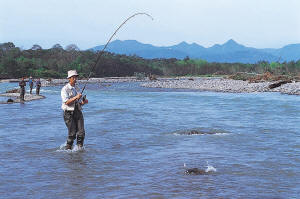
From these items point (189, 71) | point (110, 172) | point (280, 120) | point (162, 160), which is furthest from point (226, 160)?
point (189, 71)

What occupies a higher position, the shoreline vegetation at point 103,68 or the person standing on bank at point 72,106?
the shoreline vegetation at point 103,68

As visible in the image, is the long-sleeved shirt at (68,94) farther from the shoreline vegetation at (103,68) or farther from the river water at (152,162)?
the shoreline vegetation at (103,68)

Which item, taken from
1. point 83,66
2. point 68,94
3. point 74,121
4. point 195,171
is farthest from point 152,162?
point 83,66

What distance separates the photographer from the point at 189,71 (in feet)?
532

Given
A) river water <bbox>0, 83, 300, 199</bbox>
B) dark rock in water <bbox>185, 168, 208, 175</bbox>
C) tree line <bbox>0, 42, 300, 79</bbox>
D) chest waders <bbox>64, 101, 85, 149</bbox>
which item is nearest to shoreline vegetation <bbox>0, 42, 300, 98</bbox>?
tree line <bbox>0, 42, 300, 79</bbox>

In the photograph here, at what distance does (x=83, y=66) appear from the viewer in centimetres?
13050

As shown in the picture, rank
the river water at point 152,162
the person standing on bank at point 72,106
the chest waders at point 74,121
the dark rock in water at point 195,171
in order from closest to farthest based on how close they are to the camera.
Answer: the river water at point 152,162 < the dark rock in water at point 195,171 < the person standing on bank at point 72,106 < the chest waders at point 74,121

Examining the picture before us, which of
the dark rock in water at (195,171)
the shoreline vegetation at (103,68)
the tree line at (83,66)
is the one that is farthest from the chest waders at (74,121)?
the tree line at (83,66)

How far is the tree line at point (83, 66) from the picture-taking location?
362ft

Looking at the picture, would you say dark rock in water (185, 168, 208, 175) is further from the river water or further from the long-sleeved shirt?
the long-sleeved shirt

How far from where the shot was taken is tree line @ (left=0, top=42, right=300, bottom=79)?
Answer: 362 ft

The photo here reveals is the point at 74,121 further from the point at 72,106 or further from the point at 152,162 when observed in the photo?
the point at 152,162

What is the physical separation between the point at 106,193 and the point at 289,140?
727 centimetres

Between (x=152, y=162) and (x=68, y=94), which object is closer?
(x=152, y=162)
